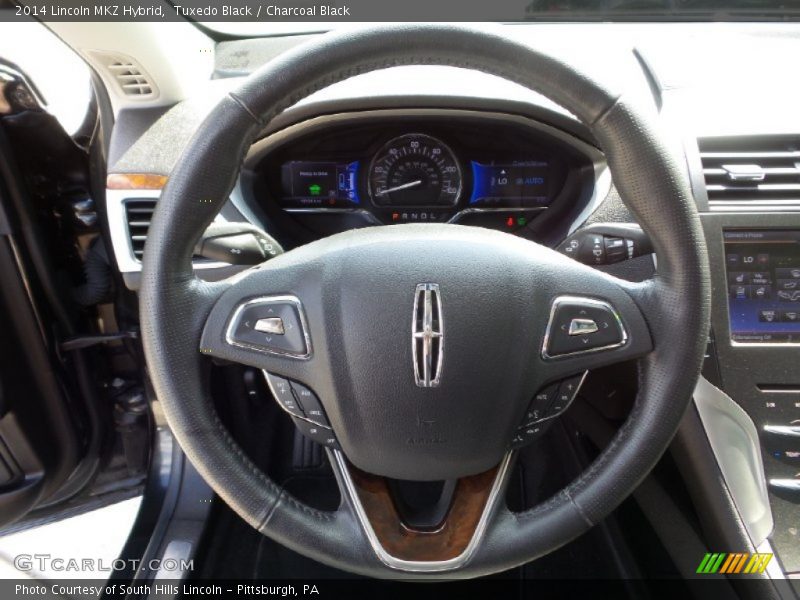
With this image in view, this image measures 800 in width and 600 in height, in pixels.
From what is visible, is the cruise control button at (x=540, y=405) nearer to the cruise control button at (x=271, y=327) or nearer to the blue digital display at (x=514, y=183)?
the cruise control button at (x=271, y=327)

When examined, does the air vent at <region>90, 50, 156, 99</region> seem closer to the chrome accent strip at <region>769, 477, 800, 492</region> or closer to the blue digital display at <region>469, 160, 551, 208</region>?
the blue digital display at <region>469, 160, 551, 208</region>

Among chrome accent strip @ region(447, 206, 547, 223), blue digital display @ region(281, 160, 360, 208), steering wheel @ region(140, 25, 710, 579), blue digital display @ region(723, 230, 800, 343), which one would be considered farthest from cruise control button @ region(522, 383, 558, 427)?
blue digital display @ region(281, 160, 360, 208)

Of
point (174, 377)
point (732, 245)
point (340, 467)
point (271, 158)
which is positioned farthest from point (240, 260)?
point (732, 245)

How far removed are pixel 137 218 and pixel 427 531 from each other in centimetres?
90

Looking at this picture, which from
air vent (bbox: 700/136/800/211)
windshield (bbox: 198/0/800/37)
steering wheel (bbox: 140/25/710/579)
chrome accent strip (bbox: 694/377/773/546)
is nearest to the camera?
steering wheel (bbox: 140/25/710/579)

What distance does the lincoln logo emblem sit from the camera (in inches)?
35.7

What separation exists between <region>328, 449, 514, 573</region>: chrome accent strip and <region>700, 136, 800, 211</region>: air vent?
2.46 ft

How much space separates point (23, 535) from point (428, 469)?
4.43 feet

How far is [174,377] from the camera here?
0.92m

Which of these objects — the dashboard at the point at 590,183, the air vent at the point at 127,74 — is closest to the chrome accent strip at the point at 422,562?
the dashboard at the point at 590,183

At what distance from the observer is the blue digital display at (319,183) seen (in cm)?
158

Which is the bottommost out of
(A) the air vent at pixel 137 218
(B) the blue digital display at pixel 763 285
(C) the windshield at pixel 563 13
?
(B) the blue digital display at pixel 763 285

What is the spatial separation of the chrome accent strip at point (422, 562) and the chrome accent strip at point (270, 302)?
6.6 inches

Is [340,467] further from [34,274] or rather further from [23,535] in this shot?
[23,535]
